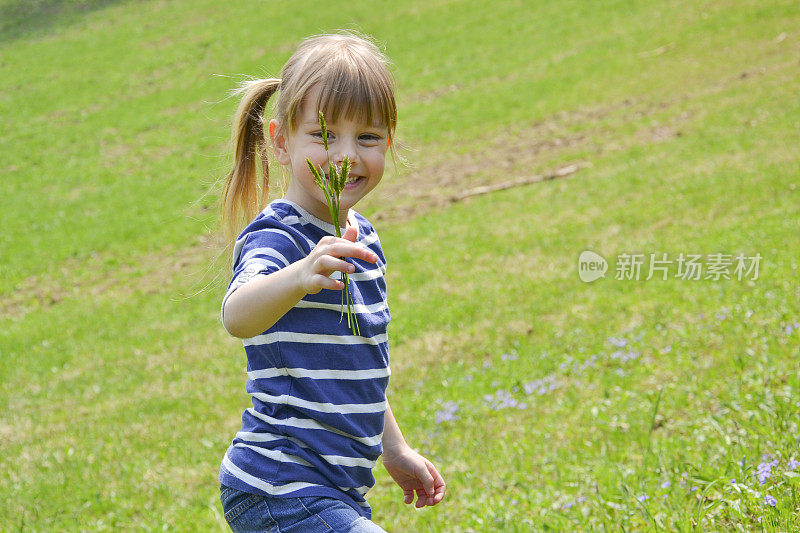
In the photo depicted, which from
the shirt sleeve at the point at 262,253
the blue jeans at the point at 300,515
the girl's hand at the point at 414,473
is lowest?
the girl's hand at the point at 414,473

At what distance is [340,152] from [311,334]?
0.55m

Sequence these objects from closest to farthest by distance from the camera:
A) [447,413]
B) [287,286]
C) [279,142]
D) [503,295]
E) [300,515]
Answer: [287,286]
[300,515]
[279,142]
[447,413]
[503,295]

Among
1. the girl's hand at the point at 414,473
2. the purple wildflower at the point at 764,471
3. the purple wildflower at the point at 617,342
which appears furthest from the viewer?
the purple wildflower at the point at 617,342

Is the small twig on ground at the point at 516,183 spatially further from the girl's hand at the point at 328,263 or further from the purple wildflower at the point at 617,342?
the girl's hand at the point at 328,263

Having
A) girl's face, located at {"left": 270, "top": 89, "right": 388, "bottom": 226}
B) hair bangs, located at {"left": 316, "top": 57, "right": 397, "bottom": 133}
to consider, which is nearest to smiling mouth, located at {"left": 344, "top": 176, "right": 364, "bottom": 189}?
girl's face, located at {"left": 270, "top": 89, "right": 388, "bottom": 226}

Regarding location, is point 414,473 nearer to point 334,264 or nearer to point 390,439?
point 390,439

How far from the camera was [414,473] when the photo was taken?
278 centimetres

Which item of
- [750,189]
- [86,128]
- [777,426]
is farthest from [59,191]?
[777,426]

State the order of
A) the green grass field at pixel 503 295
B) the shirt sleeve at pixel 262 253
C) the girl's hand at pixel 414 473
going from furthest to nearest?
the green grass field at pixel 503 295, the girl's hand at pixel 414 473, the shirt sleeve at pixel 262 253

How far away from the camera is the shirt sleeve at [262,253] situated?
83.2 inches

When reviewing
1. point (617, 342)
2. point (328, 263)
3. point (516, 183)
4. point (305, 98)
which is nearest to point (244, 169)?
point (305, 98)

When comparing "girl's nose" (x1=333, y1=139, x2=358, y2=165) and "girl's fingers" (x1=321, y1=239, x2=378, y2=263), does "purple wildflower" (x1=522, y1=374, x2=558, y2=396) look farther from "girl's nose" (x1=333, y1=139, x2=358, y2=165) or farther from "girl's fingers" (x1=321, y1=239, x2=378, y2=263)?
"girl's fingers" (x1=321, y1=239, x2=378, y2=263)

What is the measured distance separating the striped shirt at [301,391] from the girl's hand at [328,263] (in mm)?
249

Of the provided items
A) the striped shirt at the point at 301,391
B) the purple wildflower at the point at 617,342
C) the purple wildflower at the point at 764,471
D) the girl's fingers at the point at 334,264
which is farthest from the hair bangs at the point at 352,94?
the purple wildflower at the point at 617,342
